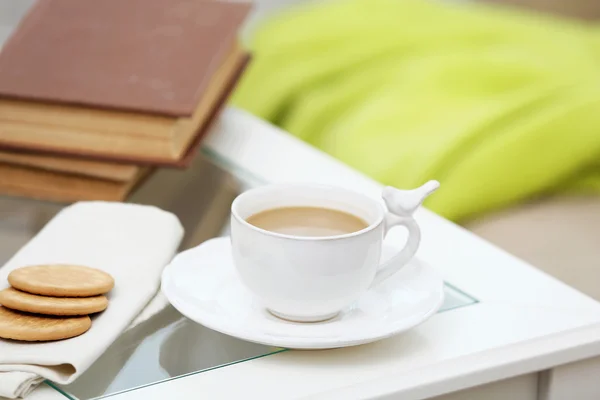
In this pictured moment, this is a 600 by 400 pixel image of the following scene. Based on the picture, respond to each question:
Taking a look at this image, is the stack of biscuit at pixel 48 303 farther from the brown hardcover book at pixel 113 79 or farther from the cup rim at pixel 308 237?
the brown hardcover book at pixel 113 79

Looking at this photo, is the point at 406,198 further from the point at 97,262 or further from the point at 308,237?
the point at 97,262

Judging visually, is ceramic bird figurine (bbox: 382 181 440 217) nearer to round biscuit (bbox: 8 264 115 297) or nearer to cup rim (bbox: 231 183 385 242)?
cup rim (bbox: 231 183 385 242)

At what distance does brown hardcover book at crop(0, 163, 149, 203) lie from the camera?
0.77m

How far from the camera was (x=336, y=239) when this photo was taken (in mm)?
472

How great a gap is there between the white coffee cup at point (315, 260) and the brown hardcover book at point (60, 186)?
27 centimetres

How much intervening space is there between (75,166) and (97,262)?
21 centimetres

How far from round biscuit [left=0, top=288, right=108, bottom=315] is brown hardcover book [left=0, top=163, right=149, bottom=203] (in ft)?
0.88

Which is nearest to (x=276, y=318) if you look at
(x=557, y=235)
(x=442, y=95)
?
(x=557, y=235)

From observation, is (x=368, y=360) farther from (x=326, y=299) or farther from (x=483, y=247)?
(x=483, y=247)

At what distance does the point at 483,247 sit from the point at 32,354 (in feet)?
1.15

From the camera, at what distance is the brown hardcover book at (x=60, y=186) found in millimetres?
768

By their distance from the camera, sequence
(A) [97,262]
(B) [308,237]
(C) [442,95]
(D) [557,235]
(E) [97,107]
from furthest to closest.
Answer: (C) [442,95], (D) [557,235], (E) [97,107], (A) [97,262], (B) [308,237]

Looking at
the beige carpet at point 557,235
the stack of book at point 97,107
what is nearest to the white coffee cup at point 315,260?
the stack of book at point 97,107

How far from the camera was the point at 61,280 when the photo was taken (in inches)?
19.9
